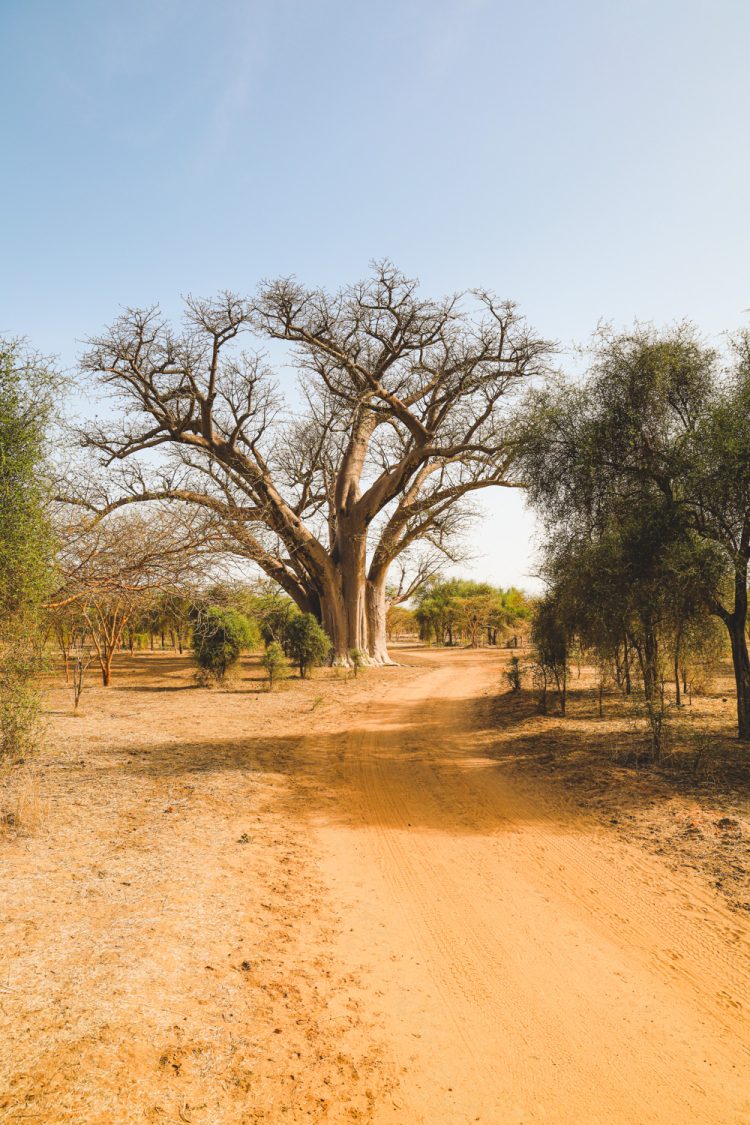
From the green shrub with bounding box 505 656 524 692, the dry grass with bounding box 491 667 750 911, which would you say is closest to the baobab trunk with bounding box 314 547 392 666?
the green shrub with bounding box 505 656 524 692

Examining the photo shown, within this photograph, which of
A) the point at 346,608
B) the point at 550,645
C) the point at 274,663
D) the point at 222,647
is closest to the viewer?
the point at 550,645

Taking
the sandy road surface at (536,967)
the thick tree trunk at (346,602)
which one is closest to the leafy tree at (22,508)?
the sandy road surface at (536,967)

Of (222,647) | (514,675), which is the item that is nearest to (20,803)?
(514,675)

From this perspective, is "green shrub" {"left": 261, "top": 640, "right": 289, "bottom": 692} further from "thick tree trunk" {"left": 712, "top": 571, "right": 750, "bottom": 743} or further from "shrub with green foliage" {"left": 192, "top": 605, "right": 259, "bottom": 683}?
"thick tree trunk" {"left": 712, "top": 571, "right": 750, "bottom": 743}

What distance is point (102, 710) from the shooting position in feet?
45.9

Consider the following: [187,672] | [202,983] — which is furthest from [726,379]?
[187,672]

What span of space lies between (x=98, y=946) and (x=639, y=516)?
7854 millimetres

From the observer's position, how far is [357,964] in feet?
12.2

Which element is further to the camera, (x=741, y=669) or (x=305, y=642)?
(x=305, y=642)

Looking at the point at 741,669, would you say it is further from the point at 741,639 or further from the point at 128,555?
the point at 128,555

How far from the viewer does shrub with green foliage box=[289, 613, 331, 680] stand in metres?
20.9

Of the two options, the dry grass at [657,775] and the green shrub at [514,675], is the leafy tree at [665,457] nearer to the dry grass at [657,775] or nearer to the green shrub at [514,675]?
the dry grass at [657,775]

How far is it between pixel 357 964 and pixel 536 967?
3.51 ft

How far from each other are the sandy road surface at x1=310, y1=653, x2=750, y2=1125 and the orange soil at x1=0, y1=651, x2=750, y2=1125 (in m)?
0.01
